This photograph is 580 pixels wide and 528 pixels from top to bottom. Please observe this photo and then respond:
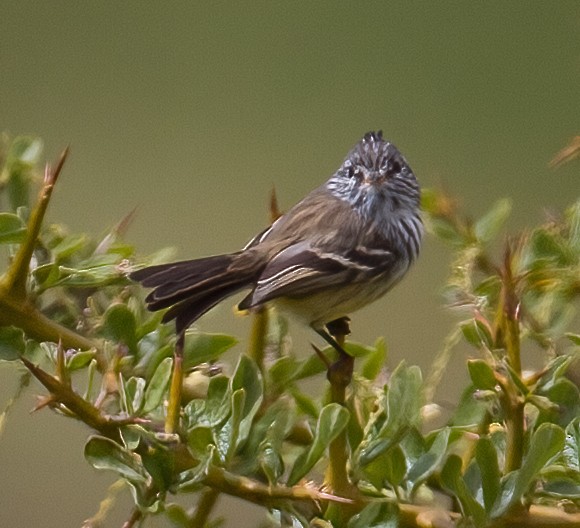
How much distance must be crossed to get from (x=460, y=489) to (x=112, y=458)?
0.33 m

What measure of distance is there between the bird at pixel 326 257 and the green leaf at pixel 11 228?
166 millimetres

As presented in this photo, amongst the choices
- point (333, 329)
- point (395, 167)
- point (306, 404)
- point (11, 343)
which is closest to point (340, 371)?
point (306, 404)

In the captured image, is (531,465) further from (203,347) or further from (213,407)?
(203,347)

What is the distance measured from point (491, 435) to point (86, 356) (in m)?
0.45

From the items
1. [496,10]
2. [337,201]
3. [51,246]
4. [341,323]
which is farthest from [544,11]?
[51,246]

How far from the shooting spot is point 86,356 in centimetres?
115

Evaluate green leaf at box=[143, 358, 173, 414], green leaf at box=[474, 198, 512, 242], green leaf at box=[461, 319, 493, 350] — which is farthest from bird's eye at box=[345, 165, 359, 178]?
green leaf at box=[143, 358, 173, 414]

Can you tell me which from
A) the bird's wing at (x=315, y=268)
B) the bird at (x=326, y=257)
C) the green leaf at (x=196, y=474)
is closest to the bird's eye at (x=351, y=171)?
the bird at (x=326, y=257)

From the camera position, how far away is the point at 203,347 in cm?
130

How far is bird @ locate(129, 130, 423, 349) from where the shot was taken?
154 centimetres

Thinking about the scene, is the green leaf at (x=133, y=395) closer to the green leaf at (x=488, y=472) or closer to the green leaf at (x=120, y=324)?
the green leaf at (x=120, y=324)

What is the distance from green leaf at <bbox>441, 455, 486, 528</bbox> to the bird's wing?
68cm

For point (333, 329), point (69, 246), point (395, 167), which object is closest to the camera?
point (69, 246)

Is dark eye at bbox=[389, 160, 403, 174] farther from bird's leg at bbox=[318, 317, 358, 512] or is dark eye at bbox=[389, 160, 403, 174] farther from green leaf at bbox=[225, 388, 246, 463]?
green leaf at bbox=[225, 388, 246, 463]
